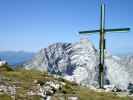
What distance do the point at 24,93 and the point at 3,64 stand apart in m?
12.8

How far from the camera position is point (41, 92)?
25.8 meters

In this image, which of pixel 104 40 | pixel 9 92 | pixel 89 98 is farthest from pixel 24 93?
pixel 104 40

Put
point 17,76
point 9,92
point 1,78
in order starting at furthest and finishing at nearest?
point 17,76, point 1,78, point 9,92

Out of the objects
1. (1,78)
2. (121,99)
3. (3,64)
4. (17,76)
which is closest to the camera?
(121,99)

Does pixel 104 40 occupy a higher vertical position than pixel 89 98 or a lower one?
higher

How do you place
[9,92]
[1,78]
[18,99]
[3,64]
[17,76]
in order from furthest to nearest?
[3,64] → [17,76] → [1,78] → [9,92] → [18,99]

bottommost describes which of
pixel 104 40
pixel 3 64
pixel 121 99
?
pixel 121 99

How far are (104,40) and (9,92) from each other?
16023 millimetres

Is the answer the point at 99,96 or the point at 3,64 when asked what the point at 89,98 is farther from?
the point at 3,64

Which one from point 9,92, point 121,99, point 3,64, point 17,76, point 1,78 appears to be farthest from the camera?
point 3,64

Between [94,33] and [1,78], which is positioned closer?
[1,78]

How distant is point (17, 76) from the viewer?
A: 105 ft

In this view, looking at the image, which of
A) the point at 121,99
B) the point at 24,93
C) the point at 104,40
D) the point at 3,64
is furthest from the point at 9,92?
the point at 104,40

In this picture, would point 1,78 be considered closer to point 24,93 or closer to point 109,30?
point 24,93
